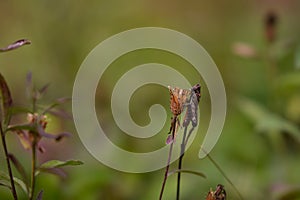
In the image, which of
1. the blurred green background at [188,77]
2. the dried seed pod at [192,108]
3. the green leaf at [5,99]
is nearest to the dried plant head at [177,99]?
the dried seed pod at [192,108]

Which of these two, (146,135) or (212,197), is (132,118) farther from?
(212,197)

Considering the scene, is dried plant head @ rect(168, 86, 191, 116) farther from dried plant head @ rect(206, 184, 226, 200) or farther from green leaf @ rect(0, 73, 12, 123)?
green leaf @ rect(0, 73, 12, 123)

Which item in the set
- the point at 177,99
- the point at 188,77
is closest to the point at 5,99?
the point at 177,99

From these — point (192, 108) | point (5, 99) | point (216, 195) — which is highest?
point (5, 99)

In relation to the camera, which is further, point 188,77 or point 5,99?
point 188,77

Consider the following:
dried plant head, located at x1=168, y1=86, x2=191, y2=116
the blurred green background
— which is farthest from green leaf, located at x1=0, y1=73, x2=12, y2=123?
the blurred green background

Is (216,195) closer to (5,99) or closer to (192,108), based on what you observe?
(192,108)

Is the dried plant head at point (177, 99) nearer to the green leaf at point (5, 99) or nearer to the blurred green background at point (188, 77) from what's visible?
the green leaf at point (5, 99)

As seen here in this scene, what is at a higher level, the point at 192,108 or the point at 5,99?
the point at 5,99
